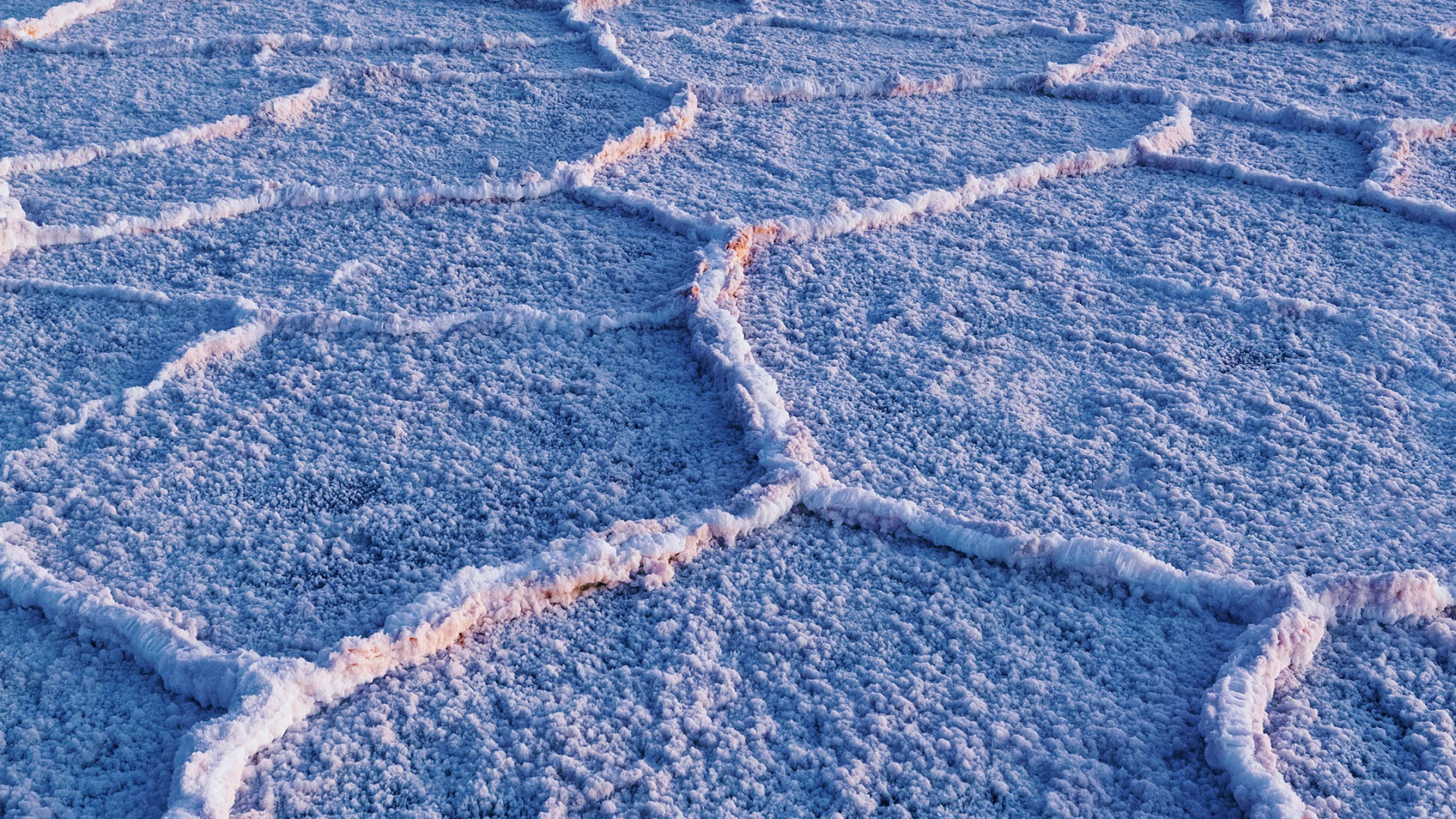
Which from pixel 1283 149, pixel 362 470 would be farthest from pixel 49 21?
pixel 1283 149

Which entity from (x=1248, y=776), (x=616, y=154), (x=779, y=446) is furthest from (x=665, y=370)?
(x=1248, y=776)

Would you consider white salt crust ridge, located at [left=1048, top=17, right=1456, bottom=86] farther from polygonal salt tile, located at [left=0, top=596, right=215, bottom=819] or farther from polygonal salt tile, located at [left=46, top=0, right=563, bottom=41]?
polygonal salt tile, located at [left=0, top=596, right=215, bottom=819]

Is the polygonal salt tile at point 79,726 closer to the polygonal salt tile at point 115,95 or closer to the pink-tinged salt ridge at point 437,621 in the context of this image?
the pink-tinged salt ridge at point 437,621

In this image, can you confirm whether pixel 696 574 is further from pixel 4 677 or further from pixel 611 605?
pixel 4 677

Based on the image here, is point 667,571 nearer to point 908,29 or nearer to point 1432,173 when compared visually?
point 1432,173

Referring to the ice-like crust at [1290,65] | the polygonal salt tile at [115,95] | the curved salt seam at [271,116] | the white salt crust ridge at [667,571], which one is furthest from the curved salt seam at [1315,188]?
the polygonal salt tile at [115,95]

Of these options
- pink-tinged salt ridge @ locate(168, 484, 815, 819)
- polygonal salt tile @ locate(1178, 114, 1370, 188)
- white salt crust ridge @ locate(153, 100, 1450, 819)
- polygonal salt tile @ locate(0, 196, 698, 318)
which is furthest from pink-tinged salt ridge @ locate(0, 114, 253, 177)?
polygonal salt tile @ locate(1178, 114, 1370, 188)
